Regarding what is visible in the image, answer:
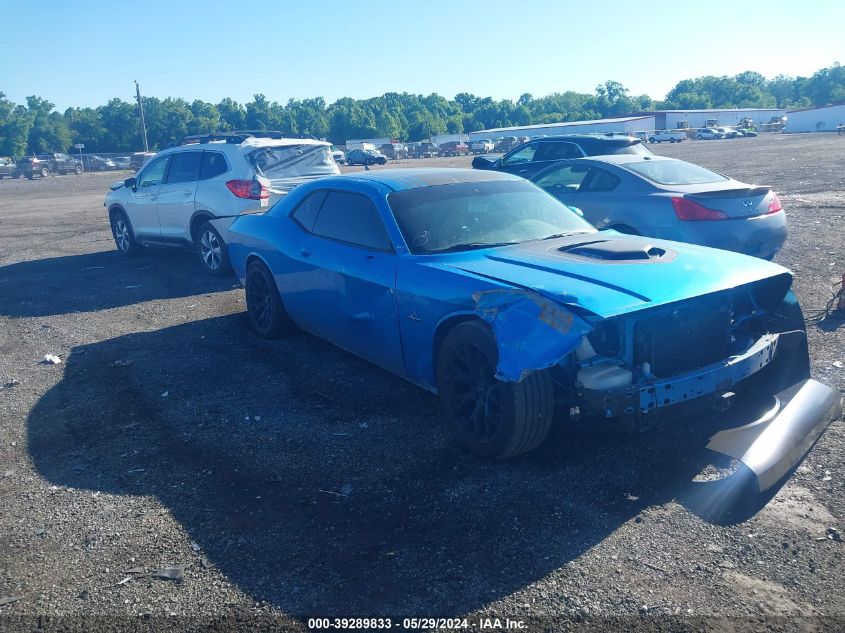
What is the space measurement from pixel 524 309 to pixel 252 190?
6.44 m

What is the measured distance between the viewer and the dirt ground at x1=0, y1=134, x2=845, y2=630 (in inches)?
117

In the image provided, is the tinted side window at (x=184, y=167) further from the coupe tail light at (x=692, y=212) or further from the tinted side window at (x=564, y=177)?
the coupe tail light at (x=692, y=212)

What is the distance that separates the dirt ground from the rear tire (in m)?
0.42

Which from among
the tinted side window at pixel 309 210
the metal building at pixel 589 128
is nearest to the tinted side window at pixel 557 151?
the tinted side window at pixel 309 210

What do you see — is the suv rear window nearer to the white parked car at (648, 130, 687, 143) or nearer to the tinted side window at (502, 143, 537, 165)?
the tinted side window at (502, 143, 537, 165)

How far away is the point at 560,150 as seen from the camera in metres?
11.6

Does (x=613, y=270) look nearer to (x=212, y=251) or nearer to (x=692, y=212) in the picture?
(x=692, y=212)

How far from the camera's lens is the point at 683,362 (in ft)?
13.0

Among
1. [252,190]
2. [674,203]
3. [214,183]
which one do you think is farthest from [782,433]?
[214,183]

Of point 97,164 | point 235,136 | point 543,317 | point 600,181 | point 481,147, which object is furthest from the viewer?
point 481,147

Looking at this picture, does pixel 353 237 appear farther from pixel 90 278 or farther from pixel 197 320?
pixel 90 278

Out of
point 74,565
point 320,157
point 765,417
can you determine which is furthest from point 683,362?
point 320,157

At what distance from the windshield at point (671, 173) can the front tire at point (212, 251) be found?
5.36m

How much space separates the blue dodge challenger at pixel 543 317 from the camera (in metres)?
3.72
